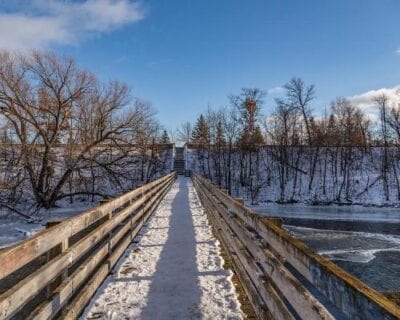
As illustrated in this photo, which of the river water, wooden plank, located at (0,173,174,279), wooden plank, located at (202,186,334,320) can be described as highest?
wooden plank, located at (0,173,174,279)

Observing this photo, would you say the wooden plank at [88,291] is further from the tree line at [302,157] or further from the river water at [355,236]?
the tree line at [302,157]

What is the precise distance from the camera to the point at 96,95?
Answer: 3012 cm

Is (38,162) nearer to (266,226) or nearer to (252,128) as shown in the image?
(266,226)

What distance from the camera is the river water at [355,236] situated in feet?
42.4

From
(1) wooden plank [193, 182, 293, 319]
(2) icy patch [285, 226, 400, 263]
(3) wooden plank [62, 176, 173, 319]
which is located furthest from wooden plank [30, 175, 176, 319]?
(2) icy patch [285, 226, 400, 263]

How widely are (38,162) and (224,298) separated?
25.5 m

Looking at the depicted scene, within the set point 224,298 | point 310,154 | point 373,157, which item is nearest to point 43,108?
point 224,298

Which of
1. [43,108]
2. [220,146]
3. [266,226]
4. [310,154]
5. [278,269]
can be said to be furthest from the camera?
[220,146]

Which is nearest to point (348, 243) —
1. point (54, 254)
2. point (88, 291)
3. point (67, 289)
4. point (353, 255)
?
point (353, 255)

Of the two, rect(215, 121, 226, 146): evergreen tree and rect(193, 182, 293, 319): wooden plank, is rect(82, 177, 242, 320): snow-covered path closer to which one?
rect(193, 182, 293, 319): wooden plank

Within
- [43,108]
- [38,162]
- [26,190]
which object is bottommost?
[26,190]

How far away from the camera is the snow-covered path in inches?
171

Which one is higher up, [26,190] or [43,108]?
[43,108]

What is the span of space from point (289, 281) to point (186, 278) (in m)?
2.99
